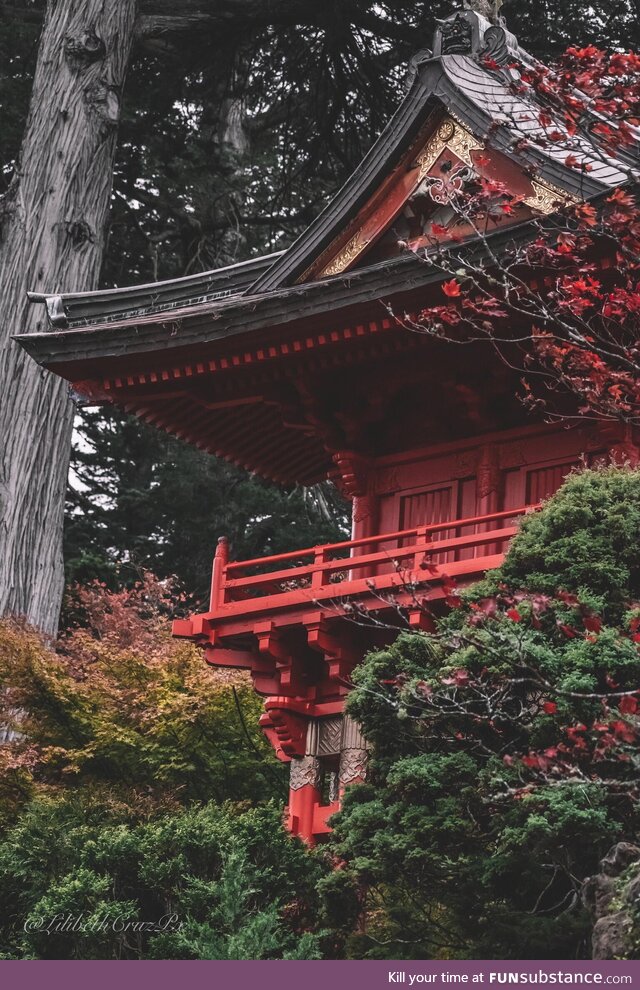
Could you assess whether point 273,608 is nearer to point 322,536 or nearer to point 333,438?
point 333,438

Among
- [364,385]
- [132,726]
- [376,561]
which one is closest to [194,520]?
[132,726]

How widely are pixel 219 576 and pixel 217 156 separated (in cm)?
1496

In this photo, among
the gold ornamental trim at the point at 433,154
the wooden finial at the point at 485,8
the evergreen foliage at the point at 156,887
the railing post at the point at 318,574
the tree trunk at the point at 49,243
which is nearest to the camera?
the evergreen foliage at the point at 156,887

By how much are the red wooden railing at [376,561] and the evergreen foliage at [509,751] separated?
1100 millimetres

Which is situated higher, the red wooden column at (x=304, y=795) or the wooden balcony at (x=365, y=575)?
the wooden balcony at (x=365, y=575)

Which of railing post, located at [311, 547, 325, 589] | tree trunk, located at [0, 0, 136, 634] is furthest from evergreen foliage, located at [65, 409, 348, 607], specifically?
railing post, located at [311, 547, 325, 589]

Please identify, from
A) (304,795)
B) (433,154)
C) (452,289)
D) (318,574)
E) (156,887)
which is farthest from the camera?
(433,154)

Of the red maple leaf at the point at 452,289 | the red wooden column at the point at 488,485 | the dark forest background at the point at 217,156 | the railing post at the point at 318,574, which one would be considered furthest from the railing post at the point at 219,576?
the dark forest background at the point at 217,156

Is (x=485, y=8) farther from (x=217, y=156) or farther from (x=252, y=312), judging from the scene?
(x=217, y=156)

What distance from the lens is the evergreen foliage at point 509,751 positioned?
36.8ft

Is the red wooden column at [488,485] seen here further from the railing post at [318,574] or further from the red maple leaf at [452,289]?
the red maple leaf at [452,289]

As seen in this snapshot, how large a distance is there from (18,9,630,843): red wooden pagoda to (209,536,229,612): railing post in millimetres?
22

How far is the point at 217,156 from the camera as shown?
2902 cm

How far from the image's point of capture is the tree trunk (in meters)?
23.1
